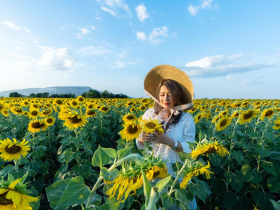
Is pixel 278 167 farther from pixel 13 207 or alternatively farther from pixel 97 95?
pixel 97 95

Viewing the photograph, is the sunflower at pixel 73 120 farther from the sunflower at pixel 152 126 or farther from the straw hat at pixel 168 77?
the sunflower at pixel 152 126

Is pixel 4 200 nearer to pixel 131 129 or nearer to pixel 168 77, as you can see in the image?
pixel 131 129

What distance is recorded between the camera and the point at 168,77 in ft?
10.2

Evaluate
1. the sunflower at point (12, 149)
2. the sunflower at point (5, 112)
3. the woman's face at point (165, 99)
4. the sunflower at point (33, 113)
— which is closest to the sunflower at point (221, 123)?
the woman's face at point (165, 99)

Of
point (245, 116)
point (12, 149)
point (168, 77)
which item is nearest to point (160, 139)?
point (168, 77)

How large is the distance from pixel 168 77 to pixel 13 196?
2677 millimetres

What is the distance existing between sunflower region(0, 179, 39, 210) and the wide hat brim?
2.48 metres

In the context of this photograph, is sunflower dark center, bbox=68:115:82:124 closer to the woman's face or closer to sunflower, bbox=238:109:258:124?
the woman's face

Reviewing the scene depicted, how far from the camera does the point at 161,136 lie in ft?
7.07

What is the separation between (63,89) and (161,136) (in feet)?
319

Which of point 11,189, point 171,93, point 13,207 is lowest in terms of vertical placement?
point 13,207

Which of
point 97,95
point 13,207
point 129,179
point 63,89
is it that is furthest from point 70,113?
point 63,89

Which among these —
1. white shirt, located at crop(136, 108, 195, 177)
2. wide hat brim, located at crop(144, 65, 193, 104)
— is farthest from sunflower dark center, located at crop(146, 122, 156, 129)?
wide hat brim, located at crop(144, 65, 193, 104)

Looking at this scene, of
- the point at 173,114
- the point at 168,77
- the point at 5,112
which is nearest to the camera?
the point at 173,114
